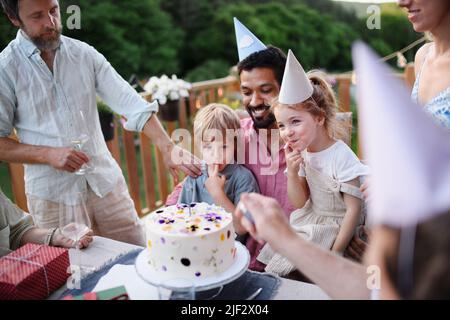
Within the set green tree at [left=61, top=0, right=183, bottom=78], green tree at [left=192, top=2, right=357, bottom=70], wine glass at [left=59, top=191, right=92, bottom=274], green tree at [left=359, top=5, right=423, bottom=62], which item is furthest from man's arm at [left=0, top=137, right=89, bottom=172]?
green tree at [left=192, top=2, right=357, bottom=70]

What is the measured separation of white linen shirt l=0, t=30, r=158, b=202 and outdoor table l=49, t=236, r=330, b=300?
0.45m

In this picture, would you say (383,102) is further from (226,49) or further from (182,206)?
(226,49)

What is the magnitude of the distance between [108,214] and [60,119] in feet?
1.60

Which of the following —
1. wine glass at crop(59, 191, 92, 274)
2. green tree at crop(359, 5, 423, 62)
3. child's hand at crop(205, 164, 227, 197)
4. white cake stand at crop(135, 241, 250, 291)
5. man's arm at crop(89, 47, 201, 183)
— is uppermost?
green tree at crop(359, 5, 423, 62)

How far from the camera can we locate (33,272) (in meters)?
1.15

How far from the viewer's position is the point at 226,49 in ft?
23.3

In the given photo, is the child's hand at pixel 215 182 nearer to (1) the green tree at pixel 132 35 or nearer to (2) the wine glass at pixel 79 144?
(2) the wine glass at pixel 79 144

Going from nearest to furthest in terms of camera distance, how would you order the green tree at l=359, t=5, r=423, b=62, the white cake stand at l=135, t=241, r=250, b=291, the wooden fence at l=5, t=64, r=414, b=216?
the white cake stand at l=135, t=241, r=250, b=291 → the wooden fence at l=5, t=64, r=414, b=216 → the green tree at l=359, t=5, r=423, b=62

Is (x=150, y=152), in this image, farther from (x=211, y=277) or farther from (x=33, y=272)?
(x=211, y=277)

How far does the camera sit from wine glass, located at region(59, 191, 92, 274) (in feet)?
4.72

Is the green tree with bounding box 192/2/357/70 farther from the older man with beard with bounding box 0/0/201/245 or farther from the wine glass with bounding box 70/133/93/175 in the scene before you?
the wine glass with bounding box 70/133/93/175
